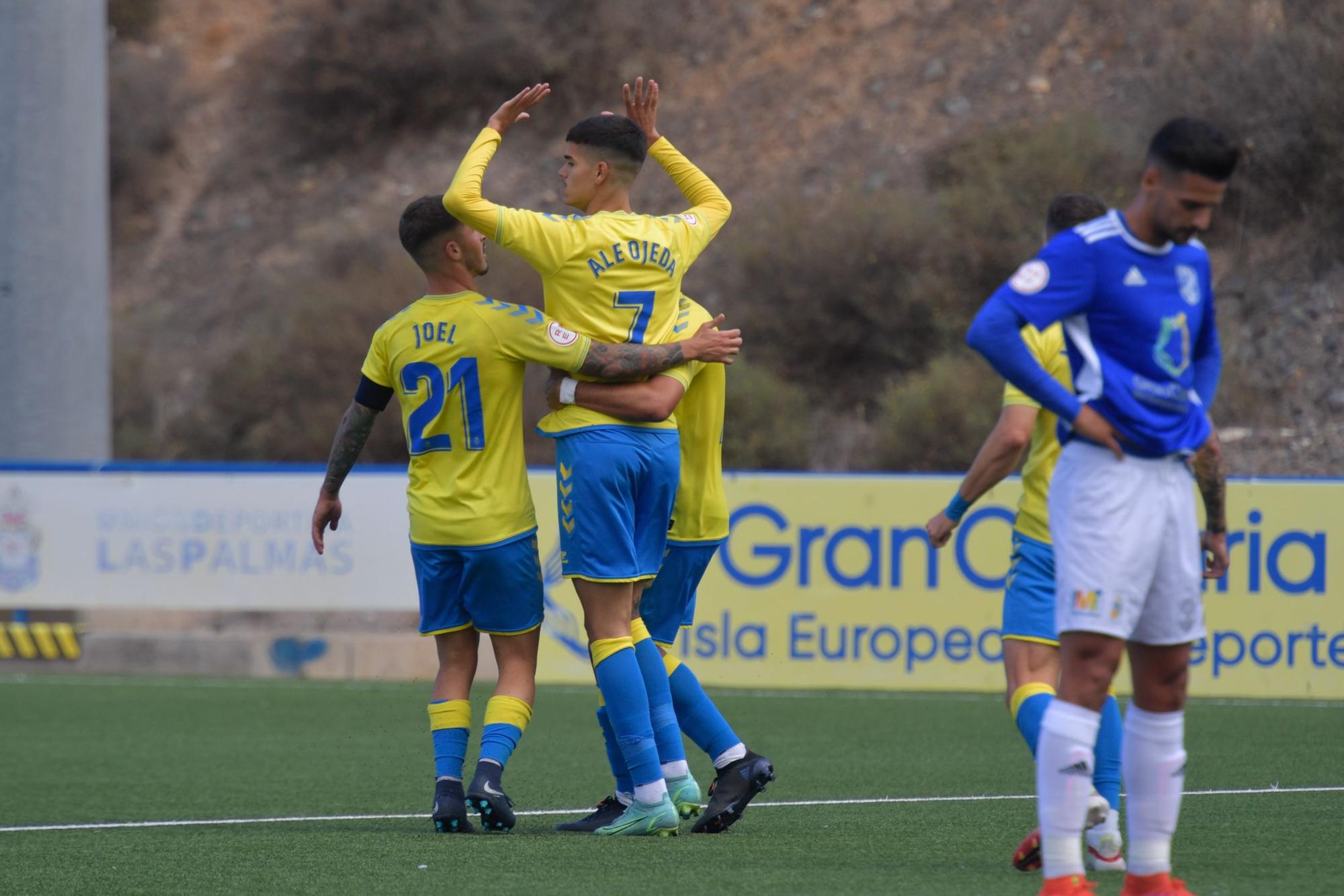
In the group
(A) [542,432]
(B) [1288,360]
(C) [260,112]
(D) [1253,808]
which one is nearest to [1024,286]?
(A) [542,432]

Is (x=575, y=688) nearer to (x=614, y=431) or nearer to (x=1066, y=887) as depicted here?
(x=614, y=431)

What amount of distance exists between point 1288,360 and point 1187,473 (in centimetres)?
1776

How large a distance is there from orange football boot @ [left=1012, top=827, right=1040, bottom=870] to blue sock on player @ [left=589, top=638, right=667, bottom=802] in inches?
44.5

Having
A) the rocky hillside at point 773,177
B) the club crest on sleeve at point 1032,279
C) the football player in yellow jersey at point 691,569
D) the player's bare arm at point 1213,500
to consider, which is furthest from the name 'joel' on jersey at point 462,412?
the rocky hillside at point 773,177

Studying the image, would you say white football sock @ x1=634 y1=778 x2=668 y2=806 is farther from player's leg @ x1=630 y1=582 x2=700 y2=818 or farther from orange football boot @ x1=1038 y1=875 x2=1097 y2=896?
orange football boot @ x1=1038 y1=875 x2=1097 y2=896

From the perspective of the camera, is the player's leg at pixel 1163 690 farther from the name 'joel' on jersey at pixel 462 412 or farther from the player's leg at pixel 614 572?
the name 'joel' on jersey at pixel 462 412

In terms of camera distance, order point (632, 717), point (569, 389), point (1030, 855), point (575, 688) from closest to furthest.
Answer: point (1030, 855), point (632, 717), point (569, 389), point (575, 688)

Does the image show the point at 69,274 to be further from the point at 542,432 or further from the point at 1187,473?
the point at 1187,473

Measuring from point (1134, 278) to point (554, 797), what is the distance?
12.1 ft

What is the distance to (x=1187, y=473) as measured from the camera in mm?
4004

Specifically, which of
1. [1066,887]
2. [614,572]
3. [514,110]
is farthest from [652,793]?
[514,110]

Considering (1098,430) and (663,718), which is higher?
(1098,430)

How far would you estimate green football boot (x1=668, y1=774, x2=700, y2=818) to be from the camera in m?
5.64

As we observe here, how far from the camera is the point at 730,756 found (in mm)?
Answer: 5609
